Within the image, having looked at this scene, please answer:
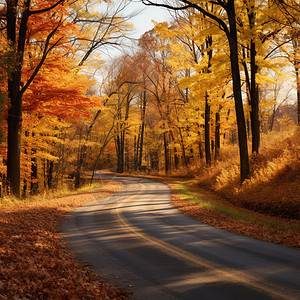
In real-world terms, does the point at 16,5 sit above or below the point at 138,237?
above

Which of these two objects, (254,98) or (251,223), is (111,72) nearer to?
(254,98)

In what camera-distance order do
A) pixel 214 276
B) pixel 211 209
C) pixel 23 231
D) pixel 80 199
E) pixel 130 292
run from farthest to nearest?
1. pixel 80 199
2. pixel 211 209
3. pixel 23 231
4. pixel 214 276
5. pixel 130 292

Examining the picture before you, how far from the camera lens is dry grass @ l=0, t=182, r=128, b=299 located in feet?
15.8

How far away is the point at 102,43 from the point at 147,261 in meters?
16.1

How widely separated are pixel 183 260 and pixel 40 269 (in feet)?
10.2

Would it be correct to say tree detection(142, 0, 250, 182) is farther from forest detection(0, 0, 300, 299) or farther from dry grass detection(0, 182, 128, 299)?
dry grass detection(0, 182, 128, 299)

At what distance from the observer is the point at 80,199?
62.8ft

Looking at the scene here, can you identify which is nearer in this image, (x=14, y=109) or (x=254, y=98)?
(x=14, y=109)

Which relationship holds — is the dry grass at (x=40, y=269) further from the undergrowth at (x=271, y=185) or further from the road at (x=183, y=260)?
the undergrowth at (x=271, y=185)

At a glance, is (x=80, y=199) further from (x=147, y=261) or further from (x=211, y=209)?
(x=147, y=261)

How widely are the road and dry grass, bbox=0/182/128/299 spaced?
1.39 feet

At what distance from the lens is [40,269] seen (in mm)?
5809

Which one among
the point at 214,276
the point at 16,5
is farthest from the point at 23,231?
the point at 16,5

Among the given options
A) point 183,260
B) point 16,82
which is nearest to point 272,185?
point 183,260
